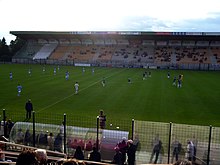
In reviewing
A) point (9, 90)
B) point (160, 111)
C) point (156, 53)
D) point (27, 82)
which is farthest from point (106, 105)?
point (156, 53)

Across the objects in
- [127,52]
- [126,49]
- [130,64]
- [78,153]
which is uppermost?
[126,49]

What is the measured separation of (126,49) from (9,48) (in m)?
43.8

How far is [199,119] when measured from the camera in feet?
66.9

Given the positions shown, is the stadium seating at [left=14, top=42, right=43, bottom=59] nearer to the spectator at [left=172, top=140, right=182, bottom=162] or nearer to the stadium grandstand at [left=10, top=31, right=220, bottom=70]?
the stadium grandstand at [left=10, top=31, right=220, bottom=70]

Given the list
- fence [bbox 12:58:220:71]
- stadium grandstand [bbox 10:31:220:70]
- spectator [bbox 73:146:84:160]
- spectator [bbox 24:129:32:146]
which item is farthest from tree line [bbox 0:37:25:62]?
spectator [bbox 73:146:84:160]

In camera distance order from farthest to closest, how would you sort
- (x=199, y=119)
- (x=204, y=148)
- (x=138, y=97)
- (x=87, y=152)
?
(x=138, y=97)
(x=199, y=119)
(x=87, y=152)
(x=204, y=148)

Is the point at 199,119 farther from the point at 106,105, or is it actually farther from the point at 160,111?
the point at 106,105

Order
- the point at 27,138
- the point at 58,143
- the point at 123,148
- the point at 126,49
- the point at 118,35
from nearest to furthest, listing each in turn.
→ the point at 123,148 < the point at 58,143 < the point at 27,138 < the point at 118,35 < the point at 126,49

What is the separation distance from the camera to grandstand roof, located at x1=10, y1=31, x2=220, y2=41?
73.2 meters

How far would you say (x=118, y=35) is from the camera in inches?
3125

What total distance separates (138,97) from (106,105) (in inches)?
205

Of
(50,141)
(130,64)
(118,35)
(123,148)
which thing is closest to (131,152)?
(123,148)

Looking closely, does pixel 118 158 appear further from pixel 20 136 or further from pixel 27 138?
pixel 20 136

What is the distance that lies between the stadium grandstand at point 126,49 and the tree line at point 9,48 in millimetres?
3630
